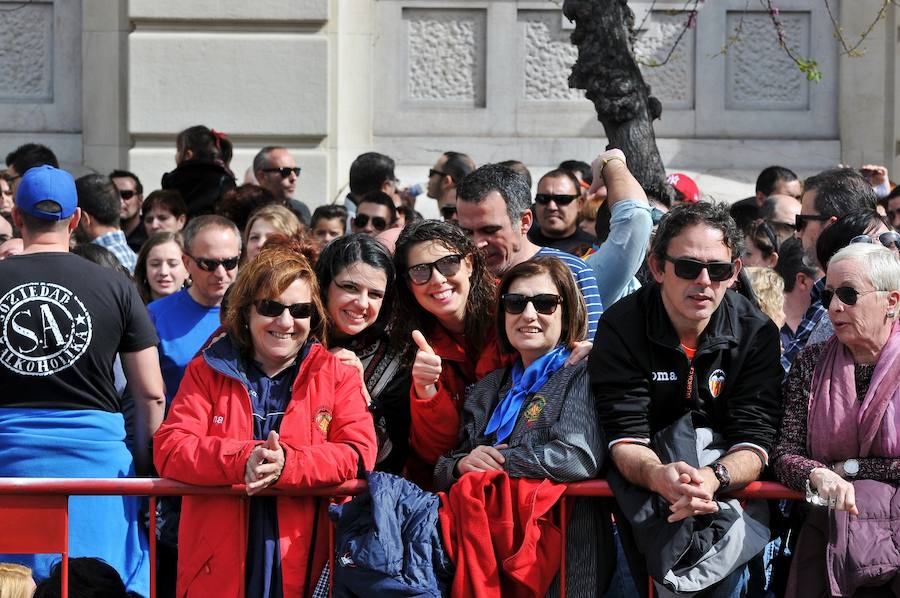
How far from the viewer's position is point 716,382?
4.79m

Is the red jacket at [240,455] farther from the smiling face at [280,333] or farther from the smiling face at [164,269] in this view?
the smiling face at [164,269]

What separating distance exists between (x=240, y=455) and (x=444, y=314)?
1019mm

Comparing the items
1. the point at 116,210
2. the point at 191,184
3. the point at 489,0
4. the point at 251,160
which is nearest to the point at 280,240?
the point at 116,210

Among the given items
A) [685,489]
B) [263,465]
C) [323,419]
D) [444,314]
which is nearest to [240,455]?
[263,465]

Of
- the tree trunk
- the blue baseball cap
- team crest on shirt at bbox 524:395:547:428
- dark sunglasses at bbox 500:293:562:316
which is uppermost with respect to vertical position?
the tree trunk

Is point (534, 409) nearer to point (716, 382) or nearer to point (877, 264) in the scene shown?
point (716, 382)

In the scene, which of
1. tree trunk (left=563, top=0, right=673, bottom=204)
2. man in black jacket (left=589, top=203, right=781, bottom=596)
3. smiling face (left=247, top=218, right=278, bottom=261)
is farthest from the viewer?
tree trunk (left=563, top=0, right=673, bottom=204)

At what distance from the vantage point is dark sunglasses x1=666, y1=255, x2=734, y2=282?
477 centimetres

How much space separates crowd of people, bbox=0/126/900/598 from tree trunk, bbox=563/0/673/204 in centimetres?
176

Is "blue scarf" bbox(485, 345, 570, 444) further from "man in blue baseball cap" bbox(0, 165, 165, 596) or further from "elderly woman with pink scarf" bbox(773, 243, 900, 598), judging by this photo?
"man in blue baseball cap" bbox(0, 165, 165, 596)

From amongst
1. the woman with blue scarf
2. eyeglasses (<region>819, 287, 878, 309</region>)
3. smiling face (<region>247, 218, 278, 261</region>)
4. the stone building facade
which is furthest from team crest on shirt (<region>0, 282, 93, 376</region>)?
the stone building facade

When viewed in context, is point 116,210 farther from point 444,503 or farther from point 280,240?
point 444,503

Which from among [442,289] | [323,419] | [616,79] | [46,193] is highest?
[616,79]

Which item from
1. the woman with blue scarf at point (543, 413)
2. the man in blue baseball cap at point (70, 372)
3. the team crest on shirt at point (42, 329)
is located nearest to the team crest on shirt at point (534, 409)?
the woman with blue scarf at point (543, 413)
